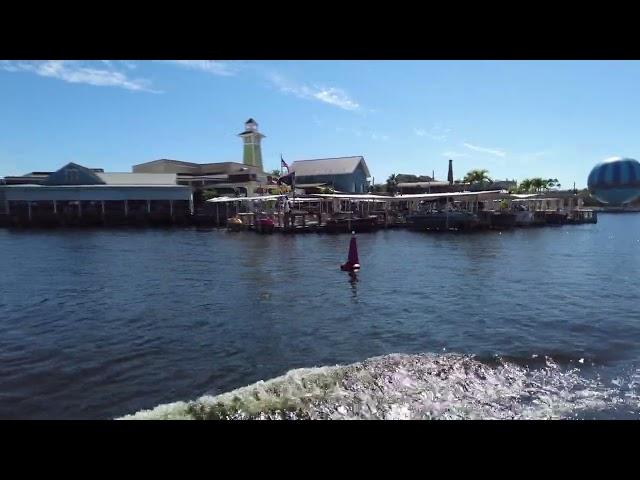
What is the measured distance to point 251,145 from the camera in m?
84.5

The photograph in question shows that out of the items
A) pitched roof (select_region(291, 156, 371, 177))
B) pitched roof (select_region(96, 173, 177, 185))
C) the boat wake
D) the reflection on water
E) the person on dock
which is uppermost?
pitched roof (select_region(291, 156, 371, 177))

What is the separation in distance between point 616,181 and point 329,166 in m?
62.4

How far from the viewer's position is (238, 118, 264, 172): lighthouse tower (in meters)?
84.2

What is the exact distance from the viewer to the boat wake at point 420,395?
7.14 m

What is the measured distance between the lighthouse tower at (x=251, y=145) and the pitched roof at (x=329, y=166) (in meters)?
6.89

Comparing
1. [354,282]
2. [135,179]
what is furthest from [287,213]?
[135,179]

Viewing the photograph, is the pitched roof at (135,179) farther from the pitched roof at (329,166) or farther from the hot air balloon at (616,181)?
the hot air balloon at (616,181)

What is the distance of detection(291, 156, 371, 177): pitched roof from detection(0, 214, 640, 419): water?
175ft

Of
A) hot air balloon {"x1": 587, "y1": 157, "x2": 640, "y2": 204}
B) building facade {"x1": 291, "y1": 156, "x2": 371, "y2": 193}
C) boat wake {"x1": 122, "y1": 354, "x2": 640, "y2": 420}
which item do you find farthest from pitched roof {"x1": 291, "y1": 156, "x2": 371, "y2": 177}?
boat wake {"x1": 122, "y1": 354, "x2": 640, "y2": 420}

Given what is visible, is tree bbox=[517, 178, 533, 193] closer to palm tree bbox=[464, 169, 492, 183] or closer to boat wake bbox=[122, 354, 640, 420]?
palm tree bbox=[464, 169, 492, 183]
